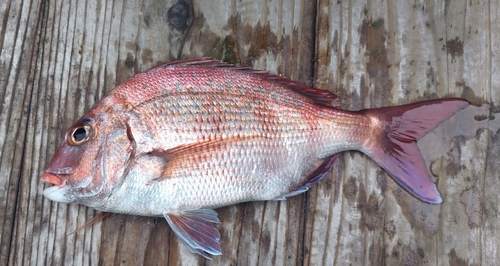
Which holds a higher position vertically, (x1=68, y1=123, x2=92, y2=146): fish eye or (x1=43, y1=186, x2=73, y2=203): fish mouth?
(x1=68, y1=123, x2=92, y2=146): fish eye

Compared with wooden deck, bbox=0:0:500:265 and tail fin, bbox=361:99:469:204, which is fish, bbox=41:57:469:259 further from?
wooden deck, bbox=0:0:500:265

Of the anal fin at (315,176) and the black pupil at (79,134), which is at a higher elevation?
the black pupil at (79,134)

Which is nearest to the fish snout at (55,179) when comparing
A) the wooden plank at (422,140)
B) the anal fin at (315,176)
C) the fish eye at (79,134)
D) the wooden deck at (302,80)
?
the fish eye at (79,134)

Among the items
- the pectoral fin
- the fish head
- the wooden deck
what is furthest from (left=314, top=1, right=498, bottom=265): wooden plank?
the fish head

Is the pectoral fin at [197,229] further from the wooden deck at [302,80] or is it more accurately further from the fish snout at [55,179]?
the fish snout at [55,179]

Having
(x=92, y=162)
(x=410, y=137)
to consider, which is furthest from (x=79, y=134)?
(x=410, y=137)

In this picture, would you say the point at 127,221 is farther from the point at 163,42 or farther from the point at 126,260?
the point at 163,42

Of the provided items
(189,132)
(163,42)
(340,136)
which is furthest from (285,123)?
(163,42)
